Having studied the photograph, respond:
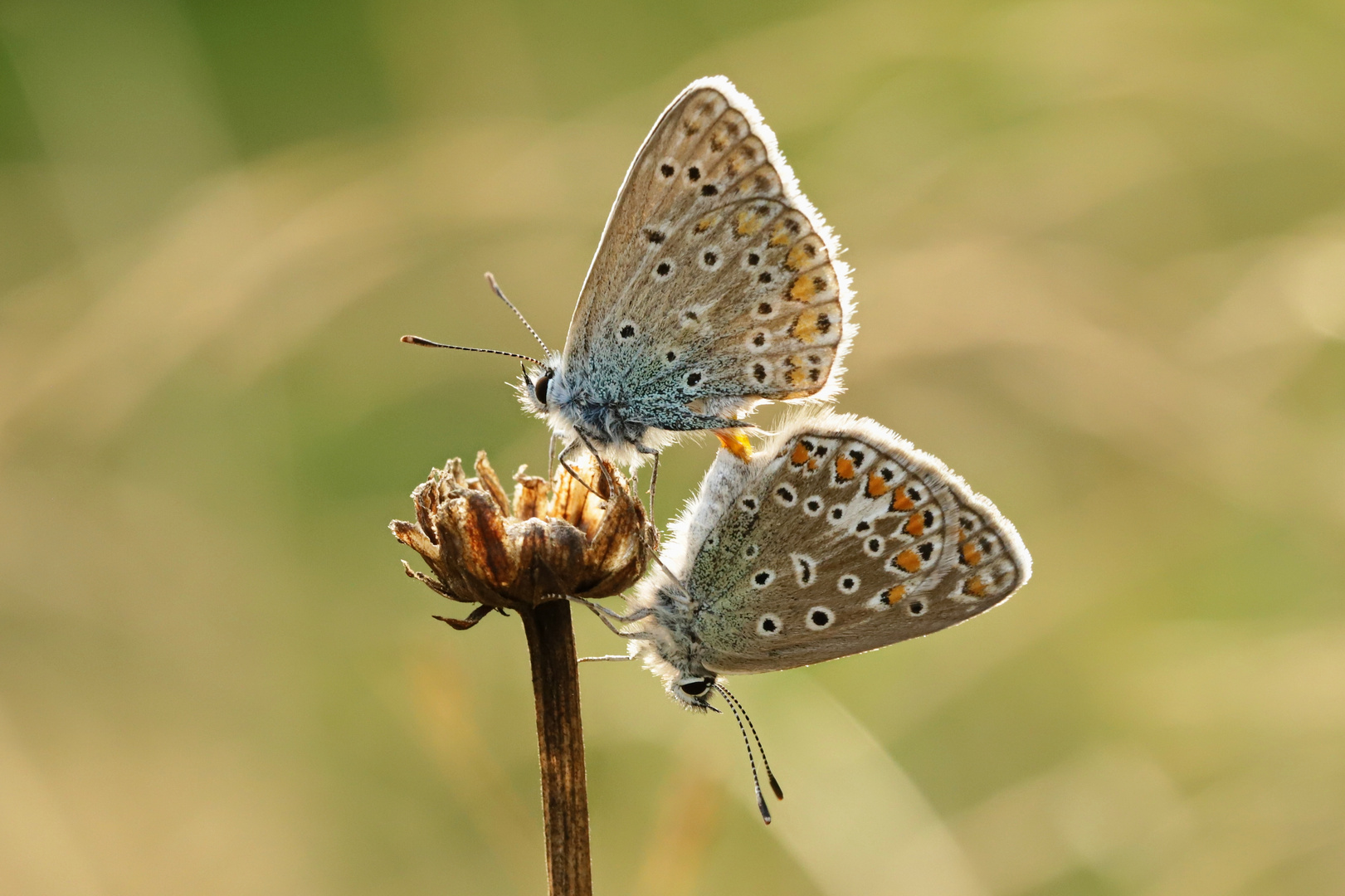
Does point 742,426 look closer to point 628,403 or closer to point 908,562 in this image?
point 628,403

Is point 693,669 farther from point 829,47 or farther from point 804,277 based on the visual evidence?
point 829,47

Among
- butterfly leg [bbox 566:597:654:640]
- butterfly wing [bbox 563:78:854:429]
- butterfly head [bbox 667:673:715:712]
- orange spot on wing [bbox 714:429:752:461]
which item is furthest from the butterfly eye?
butterfly wing [bbox 563:78:854:429]

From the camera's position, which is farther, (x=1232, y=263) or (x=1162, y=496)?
(x=1162, y=496)

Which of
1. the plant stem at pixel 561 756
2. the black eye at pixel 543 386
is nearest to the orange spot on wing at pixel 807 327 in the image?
the black eye at pixel 543 386

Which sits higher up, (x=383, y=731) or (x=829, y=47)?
(x=829, y=47)

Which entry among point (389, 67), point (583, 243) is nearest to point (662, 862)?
point (583, 243)

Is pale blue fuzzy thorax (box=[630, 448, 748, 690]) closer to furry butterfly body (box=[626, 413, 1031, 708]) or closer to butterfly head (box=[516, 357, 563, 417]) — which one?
furry butterfly body (box=[626, 413, 1031, 708])

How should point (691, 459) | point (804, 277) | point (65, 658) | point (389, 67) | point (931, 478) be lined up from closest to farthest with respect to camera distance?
point (931, 478)
point (804, 277)
point (65, 658)
point (691, 459)
point (389, 67)

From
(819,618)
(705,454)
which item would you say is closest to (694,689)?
(819,618)
